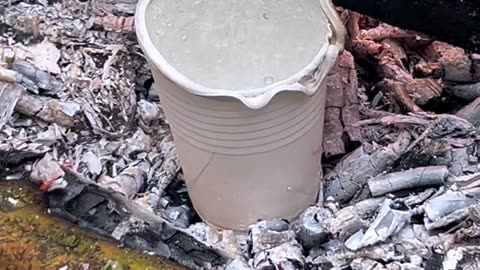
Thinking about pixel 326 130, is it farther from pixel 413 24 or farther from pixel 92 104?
pixel 92 104

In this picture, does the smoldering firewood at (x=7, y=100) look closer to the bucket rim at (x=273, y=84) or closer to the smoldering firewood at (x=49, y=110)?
the smoldering firewood at (x=49, y=110)

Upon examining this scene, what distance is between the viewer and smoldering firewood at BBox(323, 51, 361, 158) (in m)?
2.25

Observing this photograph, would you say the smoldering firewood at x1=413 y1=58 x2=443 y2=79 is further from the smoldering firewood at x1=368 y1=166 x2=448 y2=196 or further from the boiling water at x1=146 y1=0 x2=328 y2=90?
the boiling water at x1=146 y1=0 x2=328 y2=90

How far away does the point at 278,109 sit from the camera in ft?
5.90

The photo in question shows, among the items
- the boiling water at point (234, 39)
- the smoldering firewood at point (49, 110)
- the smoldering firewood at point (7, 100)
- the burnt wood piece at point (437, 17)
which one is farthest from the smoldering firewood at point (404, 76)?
the smoldering firewood at point (7, 100)

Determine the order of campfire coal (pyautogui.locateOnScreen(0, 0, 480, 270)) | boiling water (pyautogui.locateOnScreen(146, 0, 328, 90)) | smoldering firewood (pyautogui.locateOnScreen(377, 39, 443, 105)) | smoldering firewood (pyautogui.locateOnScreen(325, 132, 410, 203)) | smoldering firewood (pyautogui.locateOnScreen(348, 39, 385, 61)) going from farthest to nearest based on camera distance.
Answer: smoldering firewood (pyautogui.locateOnScreen(348, 39, 385, 61)) → smoldering firewood (pyautogui.locateOnScreen(377, 39, 443, 105)) → smoldering firewood (pyautogui.locateOnScreen(325, 132, 410, 203)) → boiling water (pyautogui.locateOnScreen(146, 0, 328, 90)) → campfire coal (pyautogui.locateOnScreen(0, 0, 480, 270))

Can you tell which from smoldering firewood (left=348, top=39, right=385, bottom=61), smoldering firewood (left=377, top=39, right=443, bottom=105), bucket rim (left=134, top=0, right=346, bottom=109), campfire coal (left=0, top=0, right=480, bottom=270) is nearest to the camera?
bucket rim (left=134, top=0, right=346, bottom=109)

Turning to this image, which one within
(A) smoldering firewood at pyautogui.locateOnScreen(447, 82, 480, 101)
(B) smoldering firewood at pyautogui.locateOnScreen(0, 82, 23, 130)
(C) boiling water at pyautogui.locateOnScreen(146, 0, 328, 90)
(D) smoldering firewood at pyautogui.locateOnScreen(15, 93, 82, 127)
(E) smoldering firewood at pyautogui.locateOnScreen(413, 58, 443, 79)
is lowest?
(D) smoldering firewood at pyautogui.locateOnScreen(15, 93, 82, 127)

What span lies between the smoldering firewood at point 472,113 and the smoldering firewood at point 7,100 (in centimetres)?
111

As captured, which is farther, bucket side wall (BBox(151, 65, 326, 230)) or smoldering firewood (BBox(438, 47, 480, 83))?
smoldering firewood (BBox(438, 47, 480, 83))

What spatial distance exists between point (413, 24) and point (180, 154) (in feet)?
2.01

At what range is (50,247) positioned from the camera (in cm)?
182

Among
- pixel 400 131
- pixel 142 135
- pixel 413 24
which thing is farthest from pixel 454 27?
pixel 142 135

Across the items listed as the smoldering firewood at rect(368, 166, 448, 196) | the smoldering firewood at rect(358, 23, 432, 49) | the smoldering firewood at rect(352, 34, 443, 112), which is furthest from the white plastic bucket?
the smoldering firewood at rect(358, 23, 432, 49)
